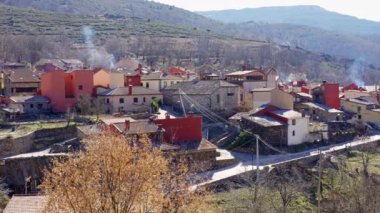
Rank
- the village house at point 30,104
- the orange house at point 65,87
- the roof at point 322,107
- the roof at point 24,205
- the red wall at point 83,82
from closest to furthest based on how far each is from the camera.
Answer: the roof at point 24,205, the village house at point 30,104, the orange house at point 65,87, the red wall at point 83,82, the roof at point 322,107

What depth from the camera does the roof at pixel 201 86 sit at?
45.2 meters

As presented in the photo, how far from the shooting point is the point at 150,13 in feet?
614

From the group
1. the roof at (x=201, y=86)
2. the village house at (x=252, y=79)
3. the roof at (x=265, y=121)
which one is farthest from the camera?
the village house at (x=252, y=79)

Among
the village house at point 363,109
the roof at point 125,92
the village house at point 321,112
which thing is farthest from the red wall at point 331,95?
the roof at point 125,92

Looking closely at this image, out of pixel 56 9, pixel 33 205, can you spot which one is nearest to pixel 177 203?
pixel 33 205

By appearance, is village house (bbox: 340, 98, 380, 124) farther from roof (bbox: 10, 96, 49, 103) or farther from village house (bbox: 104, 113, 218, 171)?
roof (bbox: 10, 96, 49, 103)

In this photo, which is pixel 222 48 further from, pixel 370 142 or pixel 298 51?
pixel 370 142

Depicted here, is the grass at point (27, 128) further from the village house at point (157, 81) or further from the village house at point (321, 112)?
the village house at point (321, 112)

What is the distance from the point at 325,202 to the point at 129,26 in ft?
338

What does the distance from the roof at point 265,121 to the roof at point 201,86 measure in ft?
19.8

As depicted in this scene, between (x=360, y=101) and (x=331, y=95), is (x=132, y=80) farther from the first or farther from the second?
(x=360, y=101)

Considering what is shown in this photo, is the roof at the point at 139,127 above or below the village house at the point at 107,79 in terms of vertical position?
below

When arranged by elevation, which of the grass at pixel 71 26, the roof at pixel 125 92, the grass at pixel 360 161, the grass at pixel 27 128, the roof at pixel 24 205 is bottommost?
the grass at pixel 360 161

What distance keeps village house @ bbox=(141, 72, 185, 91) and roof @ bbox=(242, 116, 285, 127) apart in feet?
43.1
